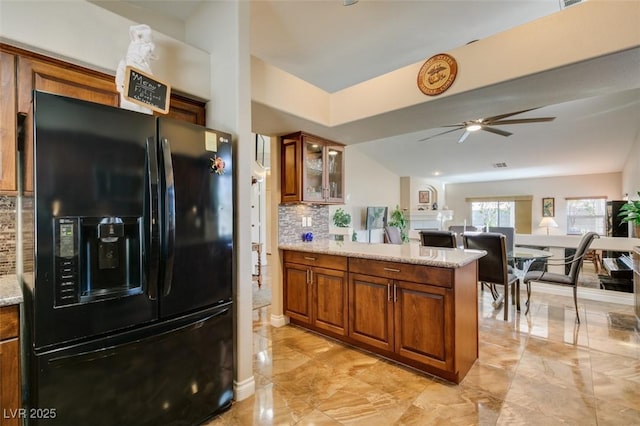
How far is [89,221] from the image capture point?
136 cm

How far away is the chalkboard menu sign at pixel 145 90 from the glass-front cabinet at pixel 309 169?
5.72ft

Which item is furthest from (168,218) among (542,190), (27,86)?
(542,190)

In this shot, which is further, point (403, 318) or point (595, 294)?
point (595, 294)

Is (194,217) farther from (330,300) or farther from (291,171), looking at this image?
(291,171)

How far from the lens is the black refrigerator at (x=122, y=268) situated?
1.27 m

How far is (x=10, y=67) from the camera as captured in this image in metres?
1.48

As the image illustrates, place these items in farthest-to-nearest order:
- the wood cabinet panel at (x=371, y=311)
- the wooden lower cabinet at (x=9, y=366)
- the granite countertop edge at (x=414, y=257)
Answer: the wood cabinet panel at (x=371, y=311) → the granite countertop edge at (x=414, y=257) → the wooden lower cabinet at (x=9, y=366)

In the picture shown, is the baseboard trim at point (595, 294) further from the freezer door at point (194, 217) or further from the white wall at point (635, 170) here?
the freezer door at point (194, 217)

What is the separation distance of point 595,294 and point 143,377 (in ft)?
18.4

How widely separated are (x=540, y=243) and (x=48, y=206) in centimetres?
619

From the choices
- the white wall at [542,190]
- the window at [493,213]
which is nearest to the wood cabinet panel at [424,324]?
the white wall at [542,190]

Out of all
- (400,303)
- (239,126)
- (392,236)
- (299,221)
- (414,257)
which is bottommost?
(400,303)

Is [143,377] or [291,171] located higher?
[291,171]

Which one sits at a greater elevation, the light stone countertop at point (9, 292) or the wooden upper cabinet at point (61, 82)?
the wooden upper cabinet at point (61, 82)
